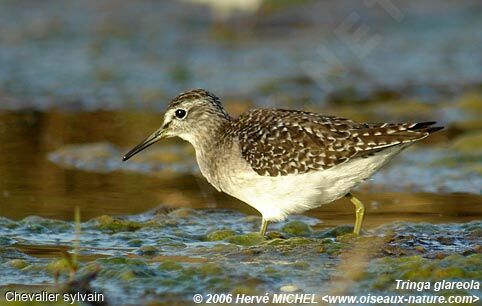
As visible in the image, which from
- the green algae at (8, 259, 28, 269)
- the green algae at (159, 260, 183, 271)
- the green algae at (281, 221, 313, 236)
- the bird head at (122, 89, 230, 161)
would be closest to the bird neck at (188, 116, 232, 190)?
the bird head at (122, 89, 230, 161)

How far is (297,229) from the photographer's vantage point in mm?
9266

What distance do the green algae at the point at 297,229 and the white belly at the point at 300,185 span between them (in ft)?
1.78

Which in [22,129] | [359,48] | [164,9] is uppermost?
[164,9]

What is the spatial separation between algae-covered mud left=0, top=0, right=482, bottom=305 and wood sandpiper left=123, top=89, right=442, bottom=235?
381 mm

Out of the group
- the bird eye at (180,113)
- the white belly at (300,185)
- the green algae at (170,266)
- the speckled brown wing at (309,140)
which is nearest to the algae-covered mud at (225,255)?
the green algae at (170,266)

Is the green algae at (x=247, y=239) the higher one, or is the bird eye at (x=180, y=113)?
the bird eye at (x=180, y=113)

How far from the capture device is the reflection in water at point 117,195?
977 centimetres

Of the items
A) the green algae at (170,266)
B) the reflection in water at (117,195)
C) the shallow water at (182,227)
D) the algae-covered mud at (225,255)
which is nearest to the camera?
the algae-covered mud at (225,255)

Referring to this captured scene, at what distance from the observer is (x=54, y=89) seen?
49.6 feet

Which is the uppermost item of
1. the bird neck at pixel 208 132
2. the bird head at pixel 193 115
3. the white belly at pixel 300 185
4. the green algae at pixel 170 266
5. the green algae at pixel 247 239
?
the bird head at pixel 193 115

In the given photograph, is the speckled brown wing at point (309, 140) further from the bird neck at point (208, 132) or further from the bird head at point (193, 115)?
the bird head at point (193, 115)

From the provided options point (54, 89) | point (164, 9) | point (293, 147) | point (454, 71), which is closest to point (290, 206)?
point (293, 147)

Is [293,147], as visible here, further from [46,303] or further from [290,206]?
[46,303]

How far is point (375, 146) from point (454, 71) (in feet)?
28.2
